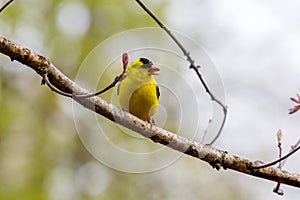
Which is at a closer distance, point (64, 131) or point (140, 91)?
point (140, 91)

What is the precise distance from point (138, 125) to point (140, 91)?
8 centimetres

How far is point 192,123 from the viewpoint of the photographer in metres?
1.13

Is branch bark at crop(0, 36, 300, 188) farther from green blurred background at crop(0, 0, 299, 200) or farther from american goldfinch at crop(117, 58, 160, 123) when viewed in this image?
green blurred background at crop(0, 0, 299, 200)

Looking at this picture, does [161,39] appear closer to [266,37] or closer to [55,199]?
[55,199]

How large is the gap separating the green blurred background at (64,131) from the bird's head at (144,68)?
193 cm

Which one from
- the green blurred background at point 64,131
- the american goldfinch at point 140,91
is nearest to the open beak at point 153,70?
the american goldfinch at point 140,91

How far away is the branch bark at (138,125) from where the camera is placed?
0.83 meters

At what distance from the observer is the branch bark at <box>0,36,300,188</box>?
0.83m

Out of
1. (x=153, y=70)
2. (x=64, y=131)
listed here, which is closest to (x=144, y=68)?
(x=153, y=70)

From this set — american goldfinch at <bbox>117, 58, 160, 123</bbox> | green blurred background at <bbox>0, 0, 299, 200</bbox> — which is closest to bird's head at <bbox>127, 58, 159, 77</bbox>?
american goldfinch at <bbox>117, 58, 160, 123</bbox>

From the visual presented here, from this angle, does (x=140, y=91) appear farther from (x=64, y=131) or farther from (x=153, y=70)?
(x=64, y=131)

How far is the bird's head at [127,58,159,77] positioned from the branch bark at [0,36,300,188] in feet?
0.25

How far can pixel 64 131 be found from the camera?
9.70 ft

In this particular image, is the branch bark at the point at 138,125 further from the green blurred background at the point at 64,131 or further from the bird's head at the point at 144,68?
the green blurred background at the point at 64,131
